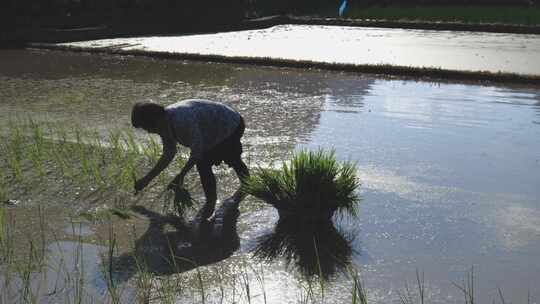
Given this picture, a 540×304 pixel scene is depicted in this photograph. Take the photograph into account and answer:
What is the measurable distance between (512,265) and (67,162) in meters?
3.05

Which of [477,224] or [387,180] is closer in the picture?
[477,224]

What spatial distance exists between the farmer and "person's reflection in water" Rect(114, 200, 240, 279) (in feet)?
0.47

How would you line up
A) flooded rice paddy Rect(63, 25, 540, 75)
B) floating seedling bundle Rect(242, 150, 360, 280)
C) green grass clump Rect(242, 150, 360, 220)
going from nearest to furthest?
1. floating seedling bundle Rect(242, 150, 360, 280)
2. green grass clump Rect(242, 150, 360, 220)
3. flooded rice paddy Rect(63, 25, 540, 75)

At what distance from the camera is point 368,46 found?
12273 millimetres

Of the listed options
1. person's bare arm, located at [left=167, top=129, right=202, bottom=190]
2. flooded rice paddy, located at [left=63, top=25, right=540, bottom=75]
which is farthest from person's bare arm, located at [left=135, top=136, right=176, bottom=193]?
flooded rice paddy, located at [left=63, top=25, right=540, bottom=75]

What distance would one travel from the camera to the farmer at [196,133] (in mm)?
3939

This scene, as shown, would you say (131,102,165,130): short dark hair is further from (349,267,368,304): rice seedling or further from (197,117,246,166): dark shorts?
(349,267,368,304): rice seedling

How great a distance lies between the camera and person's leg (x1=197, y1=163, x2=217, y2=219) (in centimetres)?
425

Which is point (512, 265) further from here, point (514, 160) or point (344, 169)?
point (514, 160)

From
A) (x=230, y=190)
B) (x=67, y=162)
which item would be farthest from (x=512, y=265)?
(x=67, y=162)

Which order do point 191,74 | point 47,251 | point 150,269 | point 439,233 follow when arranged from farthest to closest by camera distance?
1. point 191,74
2. point 439,233
3. point 47,251
4. point 150,269

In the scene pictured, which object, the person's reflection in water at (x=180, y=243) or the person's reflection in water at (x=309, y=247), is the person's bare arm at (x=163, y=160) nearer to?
the person's reflection in water at (x=180, y=243)

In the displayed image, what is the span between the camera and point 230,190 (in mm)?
4598

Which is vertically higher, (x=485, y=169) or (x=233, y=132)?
(x=233, y=132)
